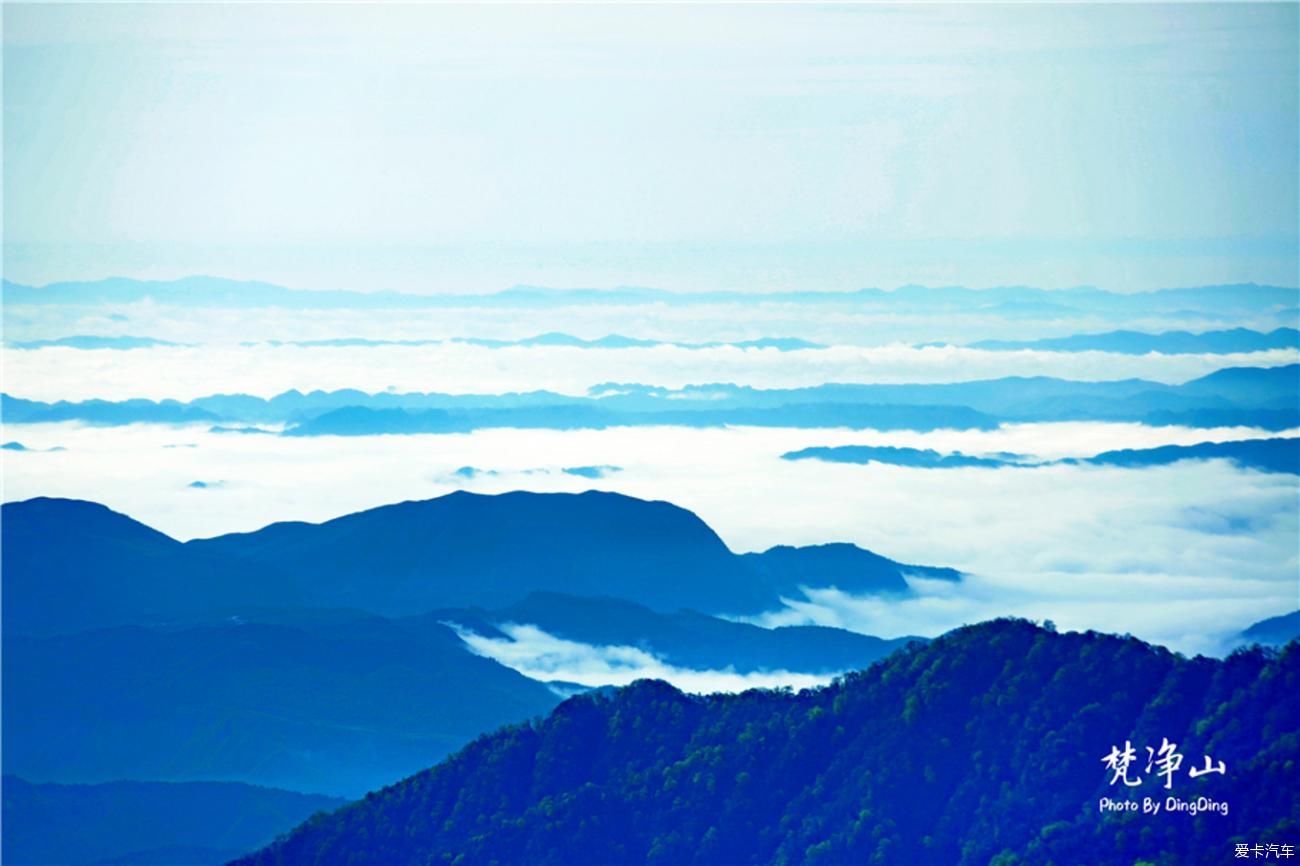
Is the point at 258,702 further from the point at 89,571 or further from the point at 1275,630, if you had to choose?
the point at 1275,630

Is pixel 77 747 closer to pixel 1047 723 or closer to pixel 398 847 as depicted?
pixel 398 847

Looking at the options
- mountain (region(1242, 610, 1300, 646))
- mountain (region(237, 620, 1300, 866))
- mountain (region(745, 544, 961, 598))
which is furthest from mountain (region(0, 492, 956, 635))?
mountain (region(237, 620, 1300, 866))

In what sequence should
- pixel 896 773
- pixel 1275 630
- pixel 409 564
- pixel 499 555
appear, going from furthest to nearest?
pixel 499 555 < pixel 409 564 < pixel 1275 630 < pixel 896 773

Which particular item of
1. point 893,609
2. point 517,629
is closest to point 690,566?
point 893,609

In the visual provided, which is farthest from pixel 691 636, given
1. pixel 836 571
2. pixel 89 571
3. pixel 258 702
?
pixel 89 571

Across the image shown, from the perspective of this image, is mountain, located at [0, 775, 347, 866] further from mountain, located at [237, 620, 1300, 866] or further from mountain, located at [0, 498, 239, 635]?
mountain, located at [0, 498, 239, 635]
